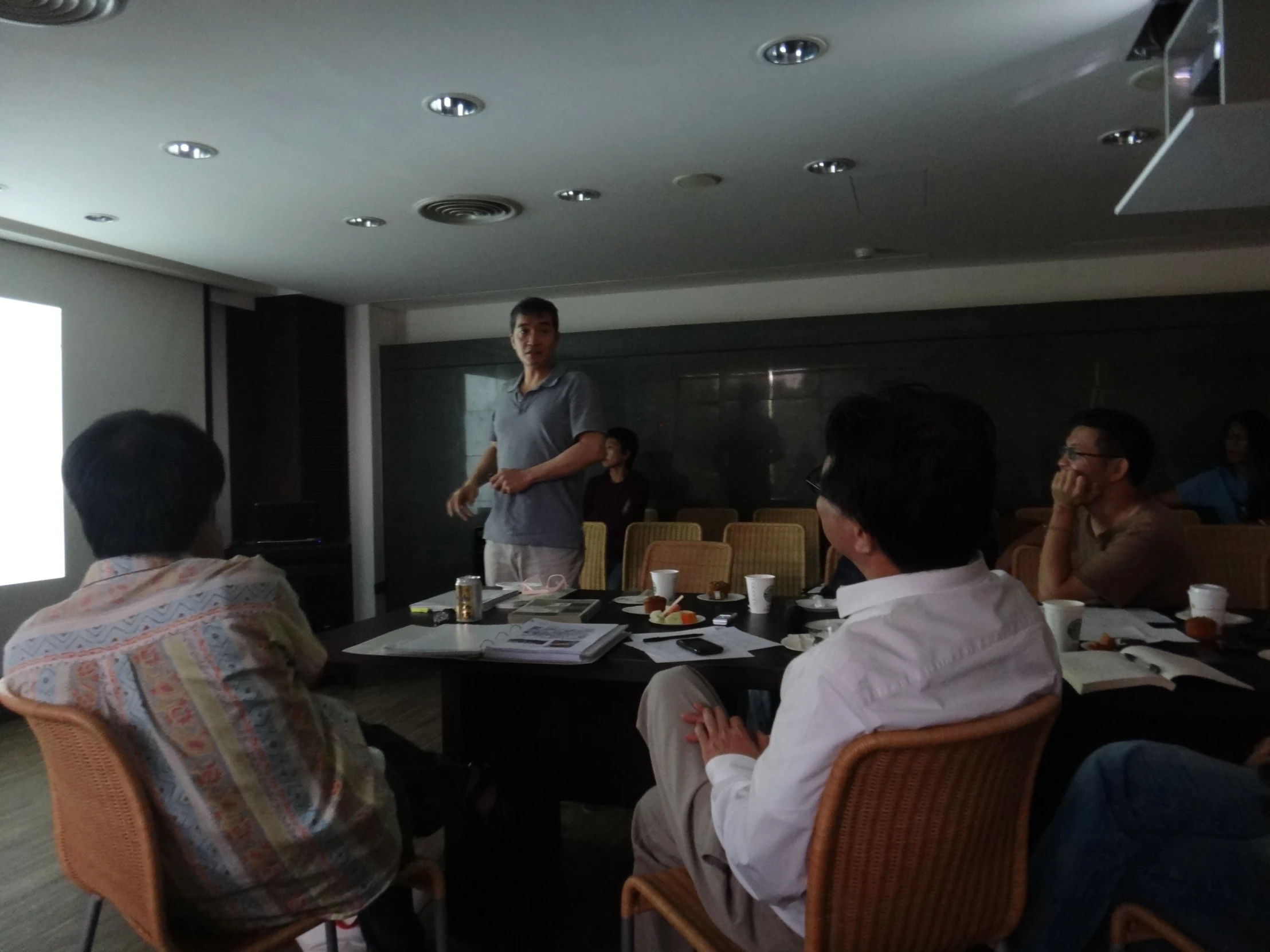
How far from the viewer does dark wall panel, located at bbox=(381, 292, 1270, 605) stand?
491cm

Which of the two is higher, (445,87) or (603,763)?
(445,87)

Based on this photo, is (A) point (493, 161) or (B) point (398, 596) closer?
(A) point (493, 161)

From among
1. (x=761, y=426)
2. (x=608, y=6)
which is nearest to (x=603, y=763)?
(x=608, y=6)

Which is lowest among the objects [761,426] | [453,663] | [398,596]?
[398,596]

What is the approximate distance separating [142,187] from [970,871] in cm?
391

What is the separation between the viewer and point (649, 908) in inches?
51.4

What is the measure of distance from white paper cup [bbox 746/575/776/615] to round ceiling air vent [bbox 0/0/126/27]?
2.19m

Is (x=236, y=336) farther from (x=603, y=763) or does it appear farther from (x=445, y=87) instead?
(x=603, y=763)

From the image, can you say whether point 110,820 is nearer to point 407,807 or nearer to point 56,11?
point 407,807

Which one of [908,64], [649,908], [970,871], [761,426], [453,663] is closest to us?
[970,871]

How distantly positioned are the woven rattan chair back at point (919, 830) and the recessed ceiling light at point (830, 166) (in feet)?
9.18

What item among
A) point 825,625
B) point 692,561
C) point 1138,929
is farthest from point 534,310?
point 1138,929

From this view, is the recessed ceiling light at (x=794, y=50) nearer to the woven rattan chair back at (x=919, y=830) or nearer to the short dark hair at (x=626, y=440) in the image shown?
the woven rattan chair back at (x=919, y=830)

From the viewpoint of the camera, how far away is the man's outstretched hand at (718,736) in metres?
1.22
